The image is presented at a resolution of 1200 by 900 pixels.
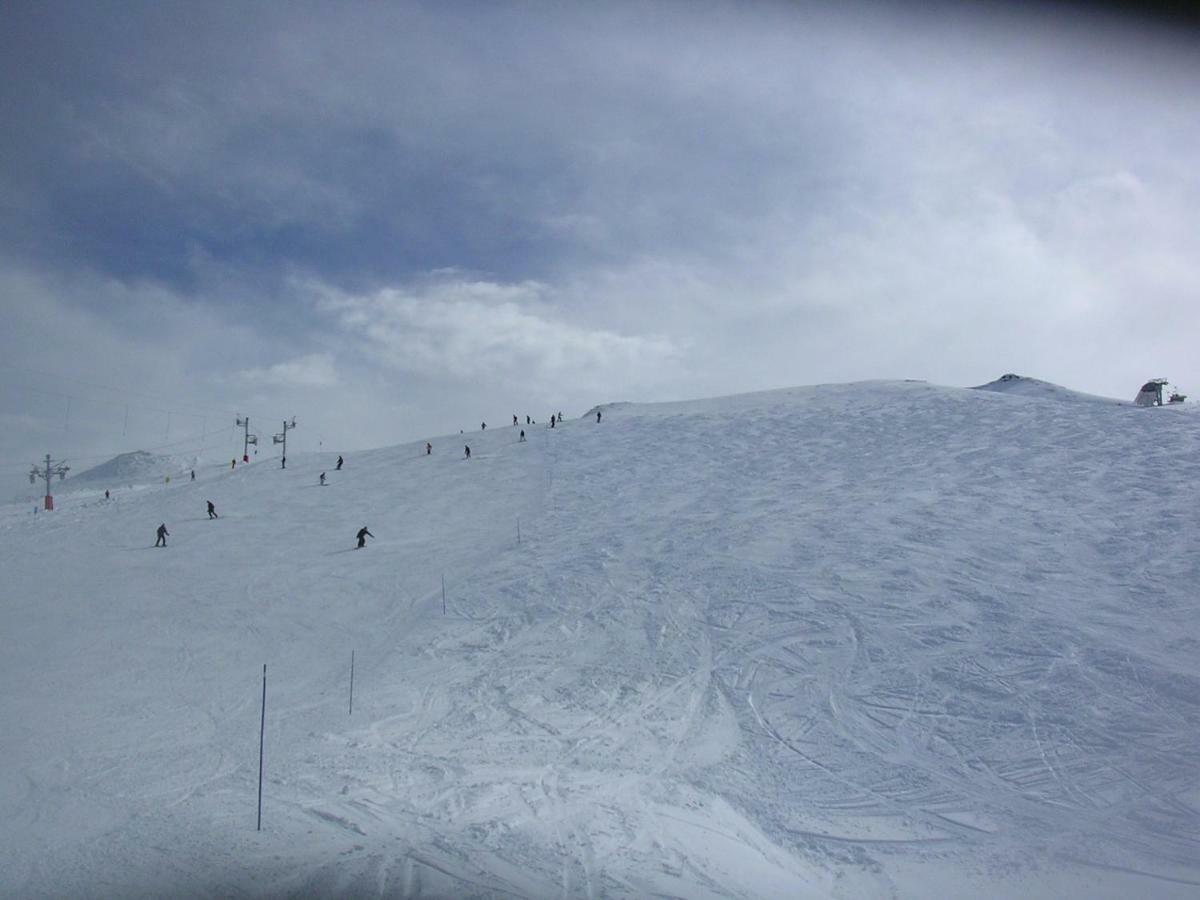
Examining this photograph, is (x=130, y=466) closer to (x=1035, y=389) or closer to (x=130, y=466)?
(x=130, y=466)

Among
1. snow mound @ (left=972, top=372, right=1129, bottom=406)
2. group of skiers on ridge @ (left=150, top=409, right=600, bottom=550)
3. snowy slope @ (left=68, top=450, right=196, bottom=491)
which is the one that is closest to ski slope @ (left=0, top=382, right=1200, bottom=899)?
group of skiers on ridge @ (left=150, top=409, right=600, bottom=550)

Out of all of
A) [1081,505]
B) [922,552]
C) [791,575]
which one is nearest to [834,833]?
[791,575]

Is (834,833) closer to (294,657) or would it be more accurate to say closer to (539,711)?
(539,711)

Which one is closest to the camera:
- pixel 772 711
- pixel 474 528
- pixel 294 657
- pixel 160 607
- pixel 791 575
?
pixel 772 711

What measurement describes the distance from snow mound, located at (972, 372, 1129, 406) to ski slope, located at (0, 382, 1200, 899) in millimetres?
26283

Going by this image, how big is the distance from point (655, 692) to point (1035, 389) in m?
54.4

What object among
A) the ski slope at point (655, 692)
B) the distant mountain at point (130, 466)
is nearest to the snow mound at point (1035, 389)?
the ski slope at point (655, 692)

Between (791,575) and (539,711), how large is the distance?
8.53 meters

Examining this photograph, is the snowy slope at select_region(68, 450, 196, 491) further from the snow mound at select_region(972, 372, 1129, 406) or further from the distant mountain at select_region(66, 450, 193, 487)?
the snow mound at select_region(972, 372, 1129, 406)

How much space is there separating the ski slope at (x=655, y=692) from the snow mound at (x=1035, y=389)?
86.2ft

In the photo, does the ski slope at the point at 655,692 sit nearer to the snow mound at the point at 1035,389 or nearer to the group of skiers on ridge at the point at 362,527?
the group of skiers on ridge at the point at 362,527

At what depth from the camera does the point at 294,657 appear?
17.5m

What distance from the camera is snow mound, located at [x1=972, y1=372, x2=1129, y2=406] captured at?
2122 inches

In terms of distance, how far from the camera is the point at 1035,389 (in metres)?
57.2
